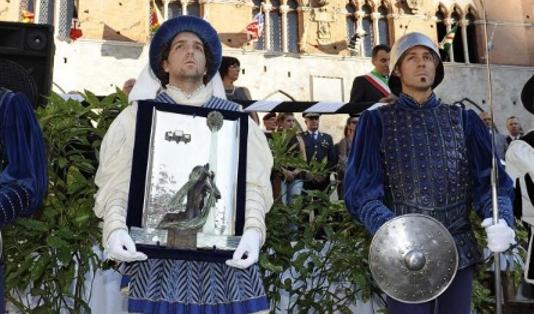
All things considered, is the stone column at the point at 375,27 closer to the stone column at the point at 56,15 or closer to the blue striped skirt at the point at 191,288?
the stone column at the point at 56,15

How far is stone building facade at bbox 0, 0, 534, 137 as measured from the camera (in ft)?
56.2

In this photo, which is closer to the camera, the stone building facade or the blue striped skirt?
the blue striped skirt

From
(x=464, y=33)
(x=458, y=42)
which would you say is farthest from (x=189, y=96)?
(x=458, y=42)

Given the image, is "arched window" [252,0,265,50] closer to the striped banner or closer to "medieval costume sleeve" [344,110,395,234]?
the striped banner

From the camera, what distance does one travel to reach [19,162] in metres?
2.31

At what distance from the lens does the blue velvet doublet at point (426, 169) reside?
2.71 meters

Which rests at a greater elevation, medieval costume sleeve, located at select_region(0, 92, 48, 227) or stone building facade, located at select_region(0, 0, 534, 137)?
stone building facade, located at select_region(0, 0, 534, 137)

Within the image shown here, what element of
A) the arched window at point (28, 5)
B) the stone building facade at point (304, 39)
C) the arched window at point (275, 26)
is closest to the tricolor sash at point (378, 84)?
the stone building facade at point (304, 39)

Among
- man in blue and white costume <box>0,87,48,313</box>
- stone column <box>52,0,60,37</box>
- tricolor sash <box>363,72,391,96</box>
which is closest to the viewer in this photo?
man in blue and white costume <box>0,87,48,313</box>

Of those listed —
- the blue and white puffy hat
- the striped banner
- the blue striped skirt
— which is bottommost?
the blue striped skirt

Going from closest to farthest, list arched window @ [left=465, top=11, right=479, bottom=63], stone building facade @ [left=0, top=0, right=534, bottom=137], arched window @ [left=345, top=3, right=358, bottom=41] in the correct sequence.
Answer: stone building facade @ [left=0, top=0, right=534, bottom=137] → arched window @ [left=345, top=3, right=358, bottom=41] → arched window @ [left=465, top=11, right=479, bottom=63]

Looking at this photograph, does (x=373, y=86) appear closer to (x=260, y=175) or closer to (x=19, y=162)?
(x=260, y=175)

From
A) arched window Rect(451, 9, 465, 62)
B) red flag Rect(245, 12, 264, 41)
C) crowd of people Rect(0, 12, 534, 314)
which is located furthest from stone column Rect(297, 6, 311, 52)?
crowd of people Rect(0, 12, 534, 314)

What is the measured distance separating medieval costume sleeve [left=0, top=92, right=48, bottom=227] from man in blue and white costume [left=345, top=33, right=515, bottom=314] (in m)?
1.32
